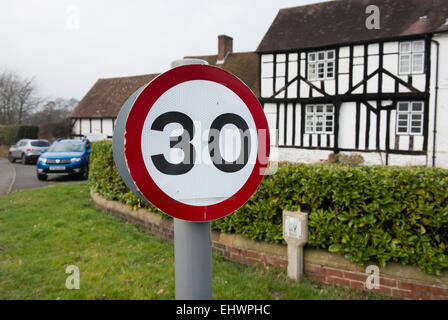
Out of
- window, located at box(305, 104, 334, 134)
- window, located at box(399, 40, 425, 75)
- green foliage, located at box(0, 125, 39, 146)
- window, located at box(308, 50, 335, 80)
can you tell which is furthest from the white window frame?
green foliage, located at box(0, 125, 39, 146)

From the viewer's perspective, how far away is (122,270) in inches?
159

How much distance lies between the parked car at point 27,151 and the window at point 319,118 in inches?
734

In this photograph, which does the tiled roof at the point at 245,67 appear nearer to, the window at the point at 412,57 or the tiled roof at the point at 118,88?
the tiled roof at the point at 118,88

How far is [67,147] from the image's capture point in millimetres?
14852

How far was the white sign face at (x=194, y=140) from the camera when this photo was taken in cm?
126

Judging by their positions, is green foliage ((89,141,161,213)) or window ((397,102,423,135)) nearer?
green foliage ((89,141,161,213))

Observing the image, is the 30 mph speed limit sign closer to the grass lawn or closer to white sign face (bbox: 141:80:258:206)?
white sign face (bbox: 141:80:258:206)

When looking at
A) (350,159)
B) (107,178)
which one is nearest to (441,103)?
(350,159)

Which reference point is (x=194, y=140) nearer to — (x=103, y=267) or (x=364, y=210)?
(x=364, y=210)

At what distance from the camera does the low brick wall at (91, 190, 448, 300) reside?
3.39m

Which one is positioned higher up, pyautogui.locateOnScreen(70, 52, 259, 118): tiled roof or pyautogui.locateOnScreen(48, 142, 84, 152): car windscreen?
pyautogui.locateOnScreen(70, 52, 259, 118): tiled roof

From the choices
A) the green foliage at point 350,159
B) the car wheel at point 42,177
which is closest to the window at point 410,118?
the green foliage at point 350,159

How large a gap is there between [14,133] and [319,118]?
3112 centimetres
